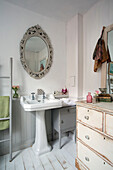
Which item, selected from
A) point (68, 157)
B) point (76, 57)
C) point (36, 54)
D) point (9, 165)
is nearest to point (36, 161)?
point (9, 165)

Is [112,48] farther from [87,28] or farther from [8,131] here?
[8,131]

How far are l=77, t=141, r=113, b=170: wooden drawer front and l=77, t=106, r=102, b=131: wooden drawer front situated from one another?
0.33m

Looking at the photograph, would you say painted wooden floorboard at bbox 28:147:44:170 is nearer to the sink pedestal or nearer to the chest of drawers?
the sink pedestal

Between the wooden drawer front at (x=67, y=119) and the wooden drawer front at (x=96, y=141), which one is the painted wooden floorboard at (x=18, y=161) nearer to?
the wooden drawer front at (x=67, y=119)

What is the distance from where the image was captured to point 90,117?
1187 mm

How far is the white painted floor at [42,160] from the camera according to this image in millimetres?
1438

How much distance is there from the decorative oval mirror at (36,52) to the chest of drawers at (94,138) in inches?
42.8

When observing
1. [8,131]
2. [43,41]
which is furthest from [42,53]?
[8,131]

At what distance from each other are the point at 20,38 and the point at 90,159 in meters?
2.11

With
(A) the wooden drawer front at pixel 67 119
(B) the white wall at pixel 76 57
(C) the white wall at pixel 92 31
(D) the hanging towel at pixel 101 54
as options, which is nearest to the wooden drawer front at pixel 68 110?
(A) the wooden drawer front at pixel 67 119

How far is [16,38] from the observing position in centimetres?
180

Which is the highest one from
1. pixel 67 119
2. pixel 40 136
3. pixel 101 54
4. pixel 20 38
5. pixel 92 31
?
pixel 92 31

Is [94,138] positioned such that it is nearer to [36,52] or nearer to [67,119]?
[67,119]

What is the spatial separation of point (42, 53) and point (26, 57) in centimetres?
34
